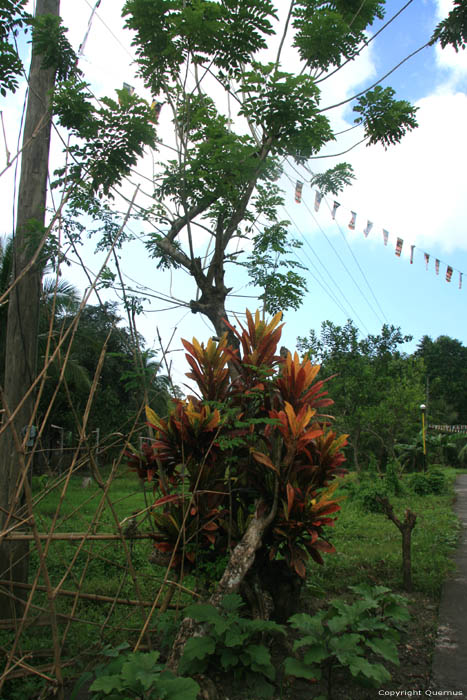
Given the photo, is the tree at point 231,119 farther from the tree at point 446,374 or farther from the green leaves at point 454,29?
the tree at point 446,374

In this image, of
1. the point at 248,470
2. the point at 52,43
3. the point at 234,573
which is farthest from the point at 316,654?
the point at 52,43

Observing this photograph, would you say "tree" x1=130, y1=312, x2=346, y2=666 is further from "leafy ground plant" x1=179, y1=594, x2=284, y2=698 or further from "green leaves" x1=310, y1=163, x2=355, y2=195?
"green leaves" x1=310, y1=163, x2=355, y2=195

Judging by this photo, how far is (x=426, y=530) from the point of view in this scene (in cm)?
570

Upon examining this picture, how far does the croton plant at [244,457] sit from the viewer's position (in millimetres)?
2471

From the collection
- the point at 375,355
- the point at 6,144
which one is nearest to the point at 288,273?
the point at 6,144

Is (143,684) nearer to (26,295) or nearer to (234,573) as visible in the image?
(234,573)

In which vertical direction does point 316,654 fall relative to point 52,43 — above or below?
below

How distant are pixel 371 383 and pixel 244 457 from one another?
12.3m

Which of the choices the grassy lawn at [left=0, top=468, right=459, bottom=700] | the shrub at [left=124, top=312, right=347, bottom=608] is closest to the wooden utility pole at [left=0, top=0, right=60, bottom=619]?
the grassy lawn at [left=0, top=468, right=459, bottom=700]

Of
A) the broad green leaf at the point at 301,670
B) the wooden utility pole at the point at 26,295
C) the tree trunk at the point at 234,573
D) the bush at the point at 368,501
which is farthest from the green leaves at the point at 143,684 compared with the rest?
the bush at the point at 368,501

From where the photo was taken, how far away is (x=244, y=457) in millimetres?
2727

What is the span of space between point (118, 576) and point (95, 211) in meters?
3.09

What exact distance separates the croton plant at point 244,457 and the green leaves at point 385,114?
86.7 inches

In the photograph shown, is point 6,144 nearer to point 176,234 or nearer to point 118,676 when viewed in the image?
point 118,676
